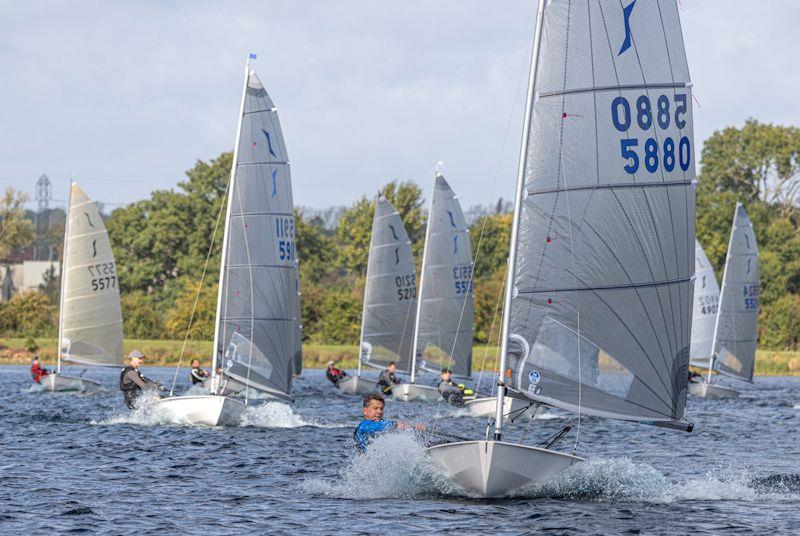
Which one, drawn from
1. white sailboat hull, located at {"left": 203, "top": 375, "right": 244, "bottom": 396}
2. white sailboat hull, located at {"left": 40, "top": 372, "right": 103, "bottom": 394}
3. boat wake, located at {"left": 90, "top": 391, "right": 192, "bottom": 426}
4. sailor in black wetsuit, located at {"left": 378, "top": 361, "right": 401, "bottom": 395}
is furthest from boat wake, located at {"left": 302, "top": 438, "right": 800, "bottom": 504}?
white sailboat hull, located at {"left": 40, "top": 372, "right": 103, "bottom": 394}

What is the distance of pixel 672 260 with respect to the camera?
58.1ft

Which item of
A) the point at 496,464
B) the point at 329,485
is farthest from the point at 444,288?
the point at 496,464

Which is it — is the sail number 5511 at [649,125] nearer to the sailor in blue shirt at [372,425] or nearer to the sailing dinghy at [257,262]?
the sailor in blue shirt at [372,425]

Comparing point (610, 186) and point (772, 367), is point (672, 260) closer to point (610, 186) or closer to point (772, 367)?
point (610, 186)

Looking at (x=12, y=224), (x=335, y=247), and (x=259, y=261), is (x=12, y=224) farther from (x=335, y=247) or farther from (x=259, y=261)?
(x=259, y=261)

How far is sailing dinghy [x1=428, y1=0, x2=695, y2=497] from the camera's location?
1716cm

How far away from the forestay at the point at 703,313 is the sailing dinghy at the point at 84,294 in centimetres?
2337

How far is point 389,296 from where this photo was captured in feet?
150

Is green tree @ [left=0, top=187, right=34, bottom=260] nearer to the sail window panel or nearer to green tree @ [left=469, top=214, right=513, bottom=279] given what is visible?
green tree @ [left=469, top=214, right=513, bottom=279]

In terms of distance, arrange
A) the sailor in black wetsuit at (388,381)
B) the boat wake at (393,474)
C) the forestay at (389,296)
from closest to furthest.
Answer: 1. the boat wake at (393,474)
2. the sailor in black wetsuit at (388,381)
3. the forestay at (389,296)

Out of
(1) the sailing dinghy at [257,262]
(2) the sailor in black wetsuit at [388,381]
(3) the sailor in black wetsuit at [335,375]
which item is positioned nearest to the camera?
(1) the sailing dinghy at [257,262]

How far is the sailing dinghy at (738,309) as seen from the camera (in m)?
49.1

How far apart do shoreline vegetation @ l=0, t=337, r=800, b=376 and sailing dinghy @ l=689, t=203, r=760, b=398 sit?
63.7 ft

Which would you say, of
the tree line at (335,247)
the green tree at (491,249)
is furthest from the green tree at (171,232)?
the green tree at (491,249)
